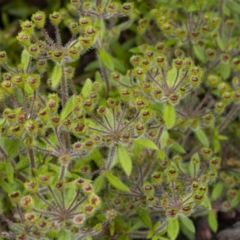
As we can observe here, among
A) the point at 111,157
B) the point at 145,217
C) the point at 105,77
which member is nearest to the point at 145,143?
the point at 111,157

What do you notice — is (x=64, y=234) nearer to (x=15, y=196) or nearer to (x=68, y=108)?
(x=15, y=196)

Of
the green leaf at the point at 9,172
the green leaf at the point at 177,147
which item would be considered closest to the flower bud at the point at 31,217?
the green leaf at the point at 9,172

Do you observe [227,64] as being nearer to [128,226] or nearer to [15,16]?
[128,226]

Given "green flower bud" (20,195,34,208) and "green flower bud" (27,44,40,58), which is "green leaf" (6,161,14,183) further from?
"green flower bud" (27,44,40,58)

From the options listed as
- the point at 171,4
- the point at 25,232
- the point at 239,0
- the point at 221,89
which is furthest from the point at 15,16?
the point at 25,232

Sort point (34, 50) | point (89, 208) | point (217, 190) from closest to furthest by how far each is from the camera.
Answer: point (89, 208), point (34, 50), point (217, 190)

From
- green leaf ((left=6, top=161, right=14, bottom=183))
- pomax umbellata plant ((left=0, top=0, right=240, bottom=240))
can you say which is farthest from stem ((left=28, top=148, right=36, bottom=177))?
green leaf ((left=6, top=161, right=14, bottom=183))

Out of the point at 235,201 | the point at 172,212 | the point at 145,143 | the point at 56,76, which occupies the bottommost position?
the point at 235,201

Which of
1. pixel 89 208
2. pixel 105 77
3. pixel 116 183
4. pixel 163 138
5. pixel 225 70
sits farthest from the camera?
pixel 225 70

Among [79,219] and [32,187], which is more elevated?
[32,187]
